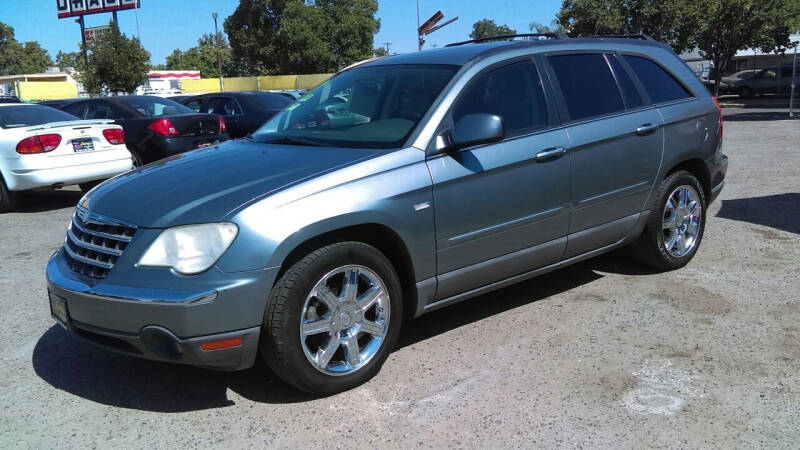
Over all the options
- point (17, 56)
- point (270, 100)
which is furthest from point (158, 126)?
point (17, 56)

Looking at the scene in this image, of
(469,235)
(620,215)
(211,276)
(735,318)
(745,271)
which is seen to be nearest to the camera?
(211,276)

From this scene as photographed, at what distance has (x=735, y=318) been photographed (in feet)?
14.9

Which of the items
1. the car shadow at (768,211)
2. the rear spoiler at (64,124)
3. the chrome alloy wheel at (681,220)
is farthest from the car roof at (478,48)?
the rear spoiler at (64,124)

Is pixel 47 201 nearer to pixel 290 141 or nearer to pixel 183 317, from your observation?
pixel 290 141

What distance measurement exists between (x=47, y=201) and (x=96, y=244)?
7692 mm

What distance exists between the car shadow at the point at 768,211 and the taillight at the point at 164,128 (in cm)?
785

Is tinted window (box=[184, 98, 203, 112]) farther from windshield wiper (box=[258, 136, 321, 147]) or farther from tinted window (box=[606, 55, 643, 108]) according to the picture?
tinted window (box=[606, 55, 643, 108])

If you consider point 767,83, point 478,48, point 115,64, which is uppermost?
point 115,64

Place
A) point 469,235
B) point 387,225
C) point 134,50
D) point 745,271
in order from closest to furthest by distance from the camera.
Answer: point 387,225 < point 469,235 < point 745,271 < point 134,50

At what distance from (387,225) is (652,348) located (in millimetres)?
1762

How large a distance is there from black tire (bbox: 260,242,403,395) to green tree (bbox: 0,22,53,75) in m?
132

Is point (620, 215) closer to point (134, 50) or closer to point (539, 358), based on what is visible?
point (539, 358)

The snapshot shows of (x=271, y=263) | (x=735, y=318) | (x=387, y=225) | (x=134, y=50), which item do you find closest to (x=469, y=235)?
(x=387, y=225)

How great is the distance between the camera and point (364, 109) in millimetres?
4438
